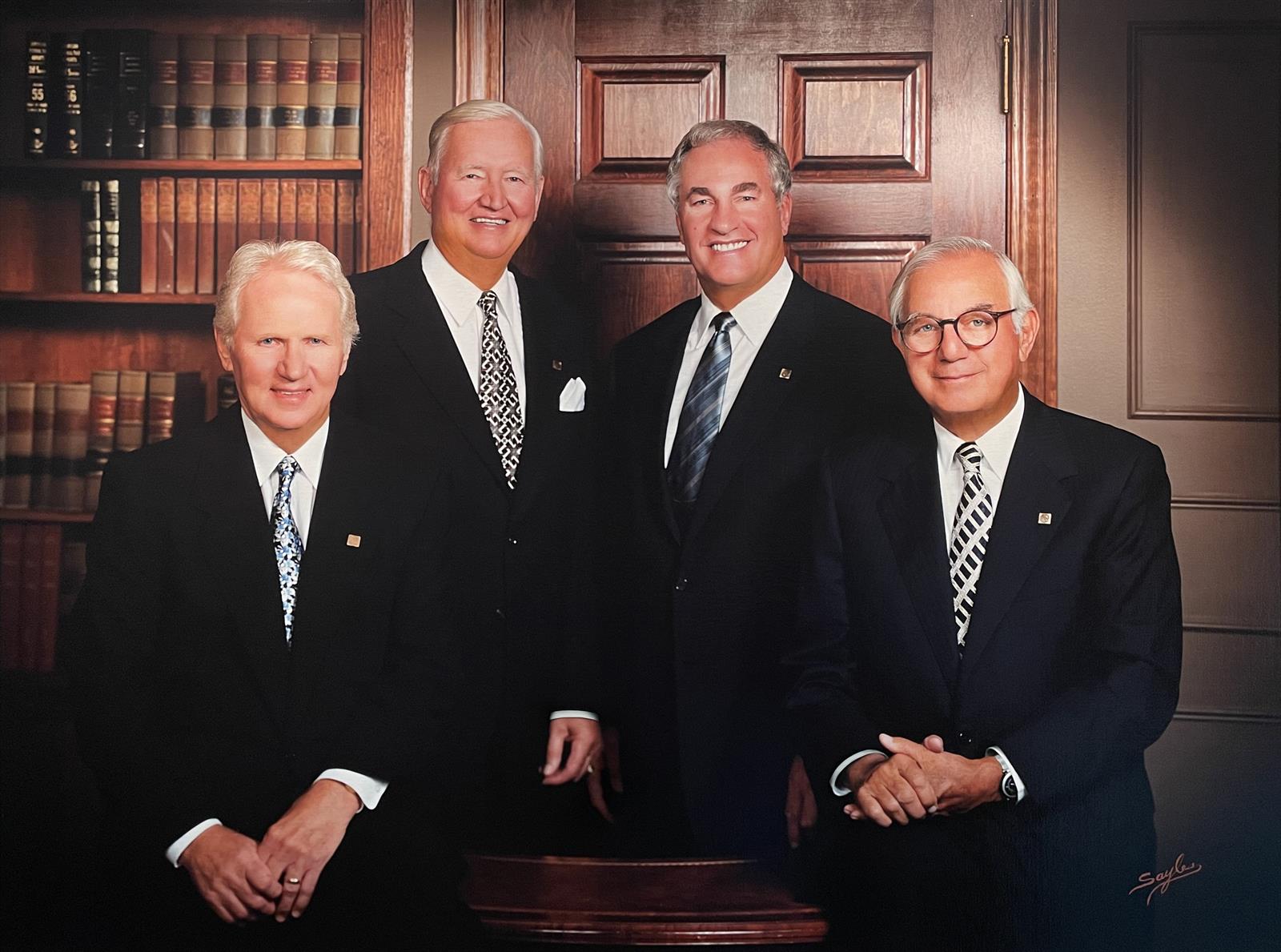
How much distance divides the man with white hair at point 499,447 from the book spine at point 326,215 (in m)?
0.13

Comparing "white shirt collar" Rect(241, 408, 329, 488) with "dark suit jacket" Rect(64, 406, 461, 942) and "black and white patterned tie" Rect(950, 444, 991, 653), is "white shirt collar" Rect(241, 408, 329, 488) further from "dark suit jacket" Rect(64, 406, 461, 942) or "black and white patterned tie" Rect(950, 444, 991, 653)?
"black and white patterned tie" Rect(950, 444, 991, 653)

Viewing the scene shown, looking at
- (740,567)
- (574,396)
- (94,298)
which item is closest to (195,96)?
(94,298)

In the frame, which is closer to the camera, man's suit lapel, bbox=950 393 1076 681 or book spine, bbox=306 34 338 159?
man's suit lapel, bbox=950 393 1076 681

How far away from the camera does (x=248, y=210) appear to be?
217 centimetres

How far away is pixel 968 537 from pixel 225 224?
5.18 feet

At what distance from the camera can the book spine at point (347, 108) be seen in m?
2.16

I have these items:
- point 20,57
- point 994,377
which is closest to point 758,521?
point 994,377

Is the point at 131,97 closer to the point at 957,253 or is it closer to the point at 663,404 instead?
the point at 663,404

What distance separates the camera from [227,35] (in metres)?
2.17

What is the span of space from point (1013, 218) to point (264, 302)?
4.64 ft

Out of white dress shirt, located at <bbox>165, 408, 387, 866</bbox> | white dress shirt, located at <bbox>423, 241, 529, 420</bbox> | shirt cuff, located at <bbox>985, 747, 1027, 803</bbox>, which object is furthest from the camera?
white dress shirt, located at <bbox>423, 241, 529, 420</bbox>

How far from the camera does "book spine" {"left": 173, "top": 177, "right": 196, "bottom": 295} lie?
7.12 feet

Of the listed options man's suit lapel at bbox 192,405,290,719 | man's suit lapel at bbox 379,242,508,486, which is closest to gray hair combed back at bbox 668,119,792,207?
man's suit lapel at bbox 379,242,508,486
